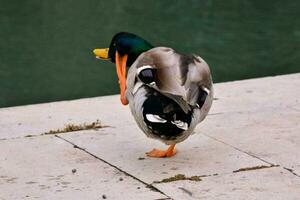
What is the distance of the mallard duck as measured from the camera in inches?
232

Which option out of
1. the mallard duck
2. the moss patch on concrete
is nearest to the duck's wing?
the mallard duck

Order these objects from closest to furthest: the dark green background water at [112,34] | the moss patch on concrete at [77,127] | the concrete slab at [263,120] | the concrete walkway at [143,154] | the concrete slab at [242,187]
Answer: the concrete slab at [242,187]
the concrete walkway at [143,154]
the concrete slab at [263,120]
the moss patch on concrete at [77,127]
the dark green background water at [112,34]

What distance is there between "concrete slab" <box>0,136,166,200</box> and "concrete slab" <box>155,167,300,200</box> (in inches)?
7.9

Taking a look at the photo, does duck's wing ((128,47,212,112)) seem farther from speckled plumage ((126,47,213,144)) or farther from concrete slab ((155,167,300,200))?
concrete slab ((155,167,300,200))

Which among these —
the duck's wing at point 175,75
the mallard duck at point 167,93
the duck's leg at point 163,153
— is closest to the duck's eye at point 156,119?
the mallard duck at point 167,93

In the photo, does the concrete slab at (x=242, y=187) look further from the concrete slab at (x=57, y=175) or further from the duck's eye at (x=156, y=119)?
the duck's eye at (x=156, y=119)

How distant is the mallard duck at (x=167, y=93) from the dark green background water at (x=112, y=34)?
3259 mm

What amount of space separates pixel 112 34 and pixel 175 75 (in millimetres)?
5329

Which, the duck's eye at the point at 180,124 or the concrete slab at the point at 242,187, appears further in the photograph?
the duck's eye at the point at 180,124

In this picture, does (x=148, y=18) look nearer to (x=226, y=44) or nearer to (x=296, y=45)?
(x=226, y=44)

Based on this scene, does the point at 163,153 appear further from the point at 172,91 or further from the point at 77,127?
the point at 77,127

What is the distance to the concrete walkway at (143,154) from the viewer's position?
19.1 ft

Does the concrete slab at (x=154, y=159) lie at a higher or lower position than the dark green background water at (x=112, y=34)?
higher

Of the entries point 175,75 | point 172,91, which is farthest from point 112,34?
point 172,91
